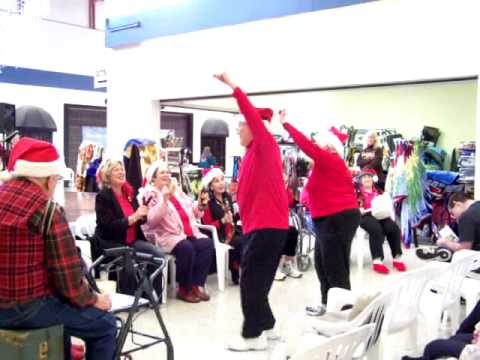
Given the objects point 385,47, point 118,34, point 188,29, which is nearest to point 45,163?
point 385,47

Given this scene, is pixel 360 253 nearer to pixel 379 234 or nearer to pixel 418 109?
pixel 379 234

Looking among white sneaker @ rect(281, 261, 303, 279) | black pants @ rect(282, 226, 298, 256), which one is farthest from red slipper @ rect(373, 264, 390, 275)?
black pants @ rect(282, 226, 298, 256)

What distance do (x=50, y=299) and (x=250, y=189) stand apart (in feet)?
4.62

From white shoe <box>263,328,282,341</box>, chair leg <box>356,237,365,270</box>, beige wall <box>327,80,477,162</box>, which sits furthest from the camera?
beige wall <box>327,80,477,162</box>

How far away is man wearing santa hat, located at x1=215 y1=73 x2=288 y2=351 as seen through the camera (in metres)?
3.38

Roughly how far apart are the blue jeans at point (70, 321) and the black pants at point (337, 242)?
175 cm

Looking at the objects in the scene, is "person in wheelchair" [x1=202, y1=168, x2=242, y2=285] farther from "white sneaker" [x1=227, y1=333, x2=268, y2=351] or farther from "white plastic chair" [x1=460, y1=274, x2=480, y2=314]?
"white plastic chair" [x1=460, y1=274, x2=480, y2=314]

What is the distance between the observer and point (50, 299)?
2434 millimetres

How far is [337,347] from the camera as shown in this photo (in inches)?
82.2

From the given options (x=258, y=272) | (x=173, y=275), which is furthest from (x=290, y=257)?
(x=258, y=272)

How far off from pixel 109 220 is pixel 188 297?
97 cm

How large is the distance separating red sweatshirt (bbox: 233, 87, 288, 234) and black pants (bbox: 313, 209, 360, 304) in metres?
0.55

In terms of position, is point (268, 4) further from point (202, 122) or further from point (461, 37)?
point (202, 122)

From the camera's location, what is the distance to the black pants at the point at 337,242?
3879 mm
